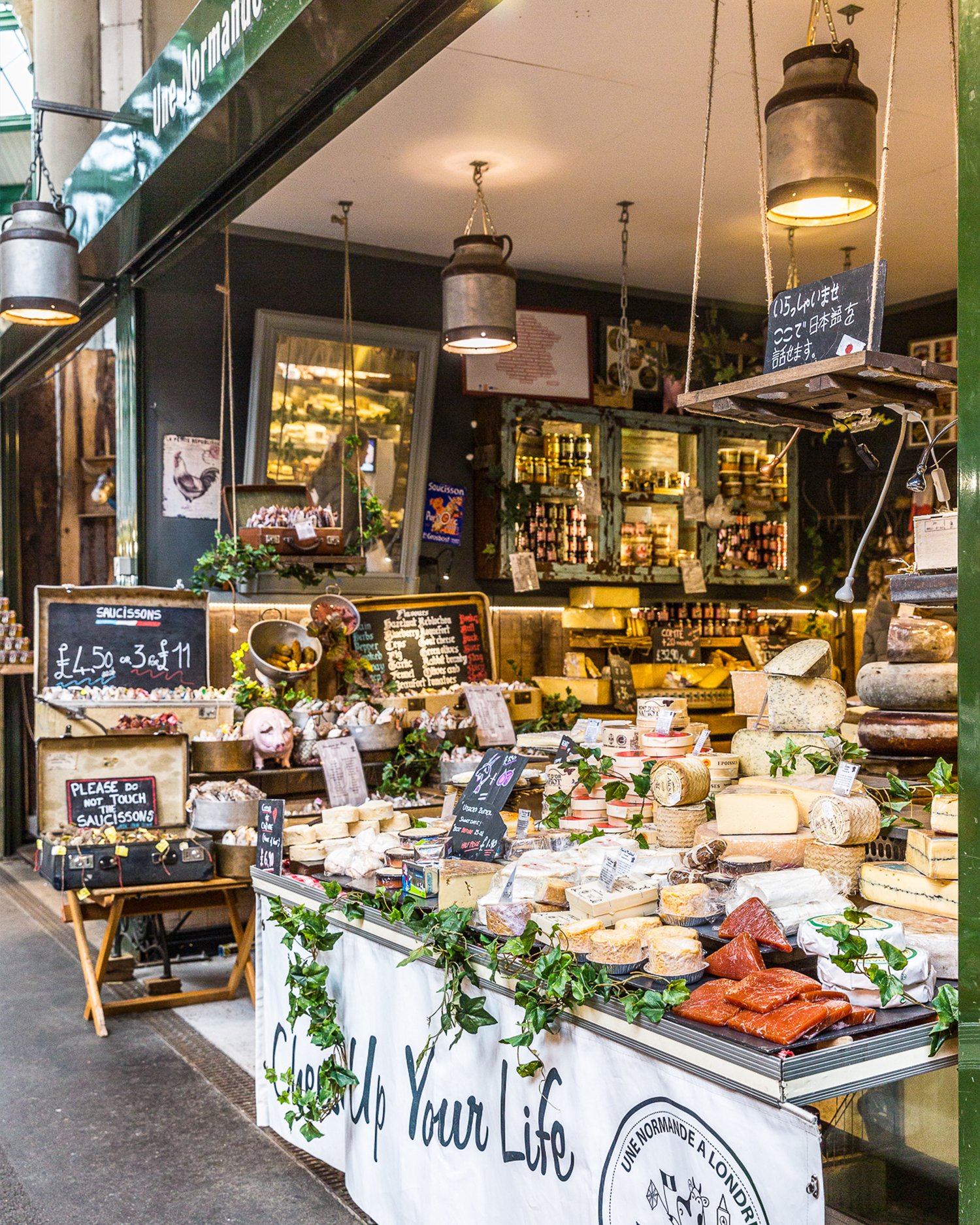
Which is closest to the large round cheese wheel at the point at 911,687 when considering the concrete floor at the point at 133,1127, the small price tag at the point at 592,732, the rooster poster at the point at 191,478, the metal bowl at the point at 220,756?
the small price tag at the point at 592,732

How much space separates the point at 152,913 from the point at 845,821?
3622 millimetres

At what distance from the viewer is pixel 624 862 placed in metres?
2.92

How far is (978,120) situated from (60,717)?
16.6ft

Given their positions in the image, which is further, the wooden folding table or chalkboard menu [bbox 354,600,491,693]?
chalkboard menu [bbox 354,600,491,693]

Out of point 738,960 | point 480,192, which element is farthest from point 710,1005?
point 480,192

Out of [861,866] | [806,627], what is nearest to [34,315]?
[861,866]

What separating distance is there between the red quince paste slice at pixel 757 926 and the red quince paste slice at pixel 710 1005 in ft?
0.60

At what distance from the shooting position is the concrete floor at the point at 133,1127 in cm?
364

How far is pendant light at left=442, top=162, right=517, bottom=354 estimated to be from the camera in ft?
19.3

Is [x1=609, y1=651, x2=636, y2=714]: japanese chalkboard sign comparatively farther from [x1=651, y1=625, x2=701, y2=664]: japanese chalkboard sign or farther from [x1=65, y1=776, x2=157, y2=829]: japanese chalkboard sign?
[x1=65, y1=776, x2=157, y2=829]: japanese chalkboard sign

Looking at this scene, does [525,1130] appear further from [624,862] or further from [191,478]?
[191,478]

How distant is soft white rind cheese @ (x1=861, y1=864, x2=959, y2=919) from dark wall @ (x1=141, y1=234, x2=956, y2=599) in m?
5.23

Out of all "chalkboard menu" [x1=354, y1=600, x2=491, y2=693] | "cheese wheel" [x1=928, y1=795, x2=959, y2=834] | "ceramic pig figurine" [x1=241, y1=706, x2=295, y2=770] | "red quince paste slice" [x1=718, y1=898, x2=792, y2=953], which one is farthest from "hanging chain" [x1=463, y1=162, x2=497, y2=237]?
"red quince paste slice" [x1=718, y1=898, x2=792, y2=953]

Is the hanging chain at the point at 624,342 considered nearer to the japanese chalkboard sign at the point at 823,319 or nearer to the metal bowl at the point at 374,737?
the metal bowl at the point at 374,737
